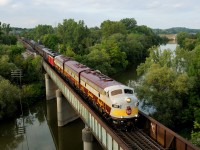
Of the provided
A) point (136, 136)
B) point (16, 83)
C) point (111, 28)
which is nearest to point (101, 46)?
point (16, 83)

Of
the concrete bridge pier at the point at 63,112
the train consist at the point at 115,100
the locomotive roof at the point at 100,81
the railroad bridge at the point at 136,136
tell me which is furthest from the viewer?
the concrete bridge pier at the point at 63,112

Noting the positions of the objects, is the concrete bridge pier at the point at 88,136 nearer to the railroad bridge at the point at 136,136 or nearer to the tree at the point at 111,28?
the railroad bridge at the point at 136,136

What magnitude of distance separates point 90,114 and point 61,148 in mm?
13430

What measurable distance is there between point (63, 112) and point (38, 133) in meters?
4.90

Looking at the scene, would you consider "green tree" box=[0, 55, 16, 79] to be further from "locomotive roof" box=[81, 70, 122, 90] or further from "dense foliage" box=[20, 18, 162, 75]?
"locomotive roof" box=[81, 70, 122, 90]

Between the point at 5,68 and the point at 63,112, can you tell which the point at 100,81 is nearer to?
the point at 63,112

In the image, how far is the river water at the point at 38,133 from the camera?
122 ft

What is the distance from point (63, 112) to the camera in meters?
44.0

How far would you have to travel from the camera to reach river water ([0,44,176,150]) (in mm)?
37322

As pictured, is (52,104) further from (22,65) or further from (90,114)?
(90,114)

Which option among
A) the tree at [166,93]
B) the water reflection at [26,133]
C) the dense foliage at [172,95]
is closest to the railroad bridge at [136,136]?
the tree at [166,93]

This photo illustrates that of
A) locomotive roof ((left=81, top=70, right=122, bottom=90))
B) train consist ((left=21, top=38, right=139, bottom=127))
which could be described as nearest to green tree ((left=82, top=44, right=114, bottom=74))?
locomotive roof ((left=81, top=70, right=122, bottom=90))

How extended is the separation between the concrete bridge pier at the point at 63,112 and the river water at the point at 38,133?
0.79 m

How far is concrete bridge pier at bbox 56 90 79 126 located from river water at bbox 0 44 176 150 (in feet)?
2.59
